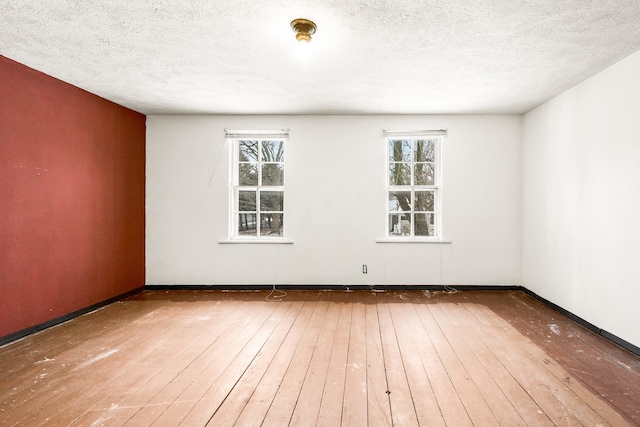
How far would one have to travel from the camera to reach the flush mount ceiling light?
2.38m

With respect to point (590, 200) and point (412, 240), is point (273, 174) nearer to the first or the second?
point (412, 240)

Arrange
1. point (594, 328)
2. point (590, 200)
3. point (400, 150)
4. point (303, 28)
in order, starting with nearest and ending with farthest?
point (303, 28) < point (594, 328) < point (590, 200) < point (400, 150)

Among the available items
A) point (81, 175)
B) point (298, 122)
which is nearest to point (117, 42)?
point (81, 175)

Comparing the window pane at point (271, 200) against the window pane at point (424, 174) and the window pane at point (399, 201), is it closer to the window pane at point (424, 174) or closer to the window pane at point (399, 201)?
the window pane at point (399, 201)

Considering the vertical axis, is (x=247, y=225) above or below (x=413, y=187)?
below

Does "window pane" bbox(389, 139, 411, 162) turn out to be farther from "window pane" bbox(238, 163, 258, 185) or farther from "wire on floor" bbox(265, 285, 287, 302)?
"wire on floor" bbox(265, 285, 287, 302)

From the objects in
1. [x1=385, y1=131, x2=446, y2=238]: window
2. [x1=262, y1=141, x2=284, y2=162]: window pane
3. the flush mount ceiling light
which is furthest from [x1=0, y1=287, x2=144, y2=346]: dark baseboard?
[x1=385, y1=131, x2=446, y2=238]: window

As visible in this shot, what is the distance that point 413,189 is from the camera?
504cm

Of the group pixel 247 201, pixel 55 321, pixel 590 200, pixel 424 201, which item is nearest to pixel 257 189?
pixel 247 201

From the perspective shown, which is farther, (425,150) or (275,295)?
(425,150)

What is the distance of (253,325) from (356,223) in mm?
2188

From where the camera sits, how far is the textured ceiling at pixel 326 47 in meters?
2.27

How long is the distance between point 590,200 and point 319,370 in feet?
10.8

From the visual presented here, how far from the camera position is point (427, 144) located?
5082mm
